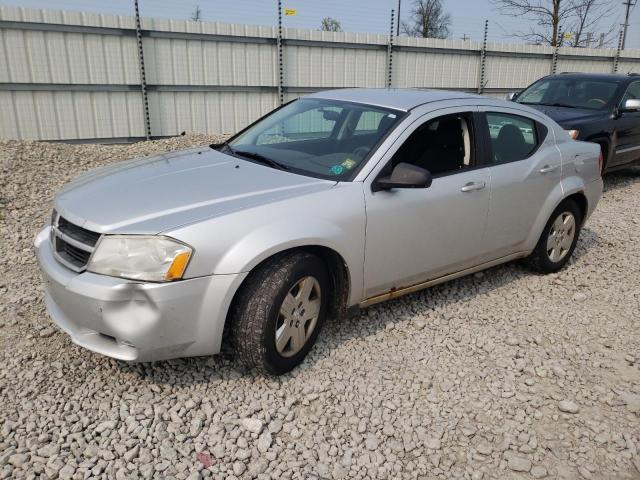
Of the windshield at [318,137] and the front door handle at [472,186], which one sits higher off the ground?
the windshield at [318,137]

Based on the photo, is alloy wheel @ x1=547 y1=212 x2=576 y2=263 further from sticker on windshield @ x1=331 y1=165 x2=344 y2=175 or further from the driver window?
sticker on windshield @ x1=331 y1=165 x2=344 y2=175

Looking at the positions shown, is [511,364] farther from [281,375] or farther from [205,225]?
[205,225]

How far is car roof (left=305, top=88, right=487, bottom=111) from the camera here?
4.00 m

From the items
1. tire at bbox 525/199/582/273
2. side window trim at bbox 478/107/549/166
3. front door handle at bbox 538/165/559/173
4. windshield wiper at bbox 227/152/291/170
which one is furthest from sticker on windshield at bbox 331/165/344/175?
tire at bbox 525/199/582/273

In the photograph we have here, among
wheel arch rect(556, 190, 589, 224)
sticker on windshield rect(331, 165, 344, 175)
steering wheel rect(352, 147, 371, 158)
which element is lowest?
wheel arch rect(556, 190, 589, 224)

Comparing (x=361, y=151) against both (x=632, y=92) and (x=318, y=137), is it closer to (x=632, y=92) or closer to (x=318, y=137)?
(x=318, y=137)

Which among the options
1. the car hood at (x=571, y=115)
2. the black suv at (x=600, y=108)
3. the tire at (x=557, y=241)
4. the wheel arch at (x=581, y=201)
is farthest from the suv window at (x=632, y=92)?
the tire at (x=557, y=241)

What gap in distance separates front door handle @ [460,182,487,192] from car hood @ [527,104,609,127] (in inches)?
170

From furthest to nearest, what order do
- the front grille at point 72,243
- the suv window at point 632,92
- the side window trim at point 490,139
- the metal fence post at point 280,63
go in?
the metal fence post at point 280,63 → the suv window at point 632,92 → the side window trim at point 490,139 → the front grille at point 72,243

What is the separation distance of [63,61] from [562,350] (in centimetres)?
953

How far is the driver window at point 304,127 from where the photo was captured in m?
4.26

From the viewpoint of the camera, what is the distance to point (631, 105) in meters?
7.99

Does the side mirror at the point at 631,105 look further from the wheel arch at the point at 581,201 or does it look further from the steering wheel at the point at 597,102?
the wheel arch at the point at 581,201

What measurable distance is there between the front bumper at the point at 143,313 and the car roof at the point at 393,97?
1.86m
